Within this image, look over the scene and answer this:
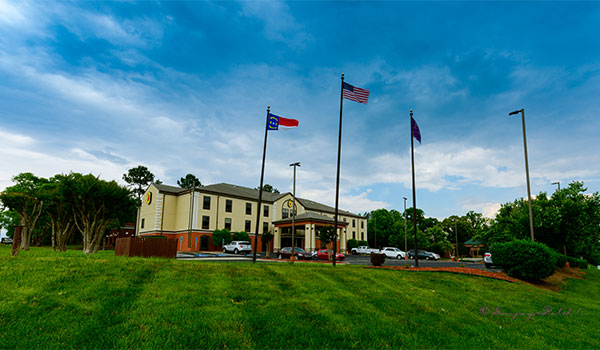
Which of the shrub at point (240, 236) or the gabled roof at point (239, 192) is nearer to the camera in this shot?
the shrub at point (240, 236)

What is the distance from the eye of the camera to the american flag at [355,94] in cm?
1891

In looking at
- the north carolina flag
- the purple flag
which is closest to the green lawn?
the north carolina flag

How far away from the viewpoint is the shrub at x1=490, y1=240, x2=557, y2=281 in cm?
1789

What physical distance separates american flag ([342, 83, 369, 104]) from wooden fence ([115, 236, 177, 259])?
12.4 m

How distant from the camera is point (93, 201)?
23.6m

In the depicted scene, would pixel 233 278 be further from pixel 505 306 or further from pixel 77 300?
pixel 505 306

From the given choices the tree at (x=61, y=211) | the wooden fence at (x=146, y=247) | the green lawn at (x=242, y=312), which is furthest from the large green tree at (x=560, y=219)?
the tree at (x=61, y=211)

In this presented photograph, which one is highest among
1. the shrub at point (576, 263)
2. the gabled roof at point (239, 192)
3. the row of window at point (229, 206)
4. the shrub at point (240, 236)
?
the gabled roof at point (239, 192)

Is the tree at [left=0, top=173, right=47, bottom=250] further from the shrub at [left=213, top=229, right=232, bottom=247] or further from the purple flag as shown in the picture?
the purple flag

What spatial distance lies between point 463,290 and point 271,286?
7.86m

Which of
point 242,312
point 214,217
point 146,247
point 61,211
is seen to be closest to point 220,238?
point 214,217

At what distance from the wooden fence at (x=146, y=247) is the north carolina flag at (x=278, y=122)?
8305 millimetres

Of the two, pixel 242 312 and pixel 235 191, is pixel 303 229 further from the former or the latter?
pixel 242 312

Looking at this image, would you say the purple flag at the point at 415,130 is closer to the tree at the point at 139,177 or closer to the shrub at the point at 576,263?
the shrub at the point at 576,263
